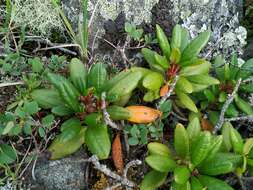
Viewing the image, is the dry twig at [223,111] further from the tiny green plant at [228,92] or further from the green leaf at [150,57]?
the green leaf at [150,57]

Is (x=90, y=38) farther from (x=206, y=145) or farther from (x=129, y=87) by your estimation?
(x=206, y=145)

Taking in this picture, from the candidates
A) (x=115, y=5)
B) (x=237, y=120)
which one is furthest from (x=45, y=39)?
(x=237, y=120)

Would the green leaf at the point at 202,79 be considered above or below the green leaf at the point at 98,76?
below

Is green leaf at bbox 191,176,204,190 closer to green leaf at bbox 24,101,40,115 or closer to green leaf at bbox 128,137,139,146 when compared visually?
green leaf at bbox 128,137,139,146

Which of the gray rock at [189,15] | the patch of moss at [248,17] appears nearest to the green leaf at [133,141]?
the gray rock at [189,15]

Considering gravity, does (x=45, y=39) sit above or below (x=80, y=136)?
above

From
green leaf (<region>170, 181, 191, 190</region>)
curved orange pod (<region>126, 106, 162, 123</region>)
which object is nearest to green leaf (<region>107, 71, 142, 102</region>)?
curved orange pod (<region>126, 106, 162, 123</region>)

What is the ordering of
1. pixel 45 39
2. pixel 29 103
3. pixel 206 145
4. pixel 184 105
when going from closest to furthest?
1. pixel 206 145
2. pixel 29 103
3. pixel 184 105
4. pixel 45 39
